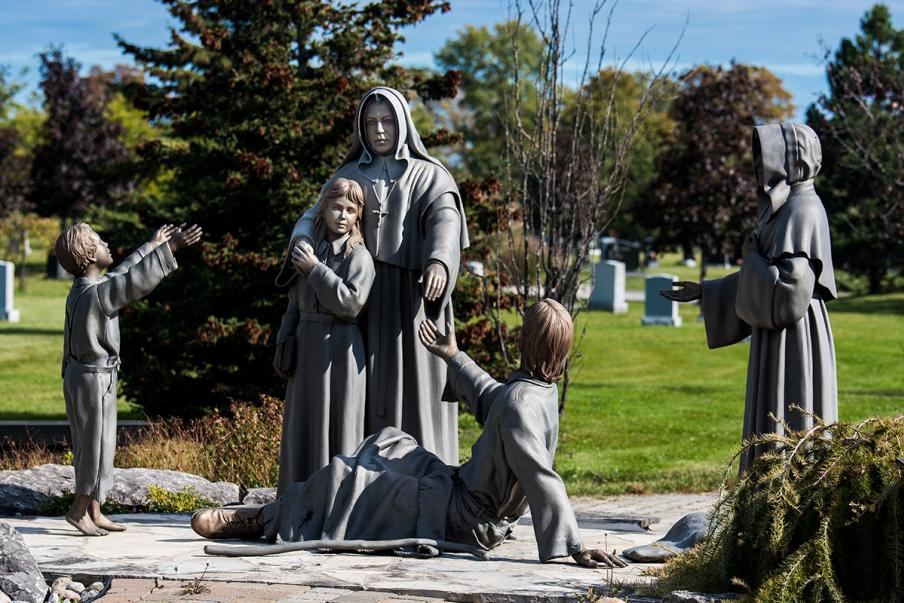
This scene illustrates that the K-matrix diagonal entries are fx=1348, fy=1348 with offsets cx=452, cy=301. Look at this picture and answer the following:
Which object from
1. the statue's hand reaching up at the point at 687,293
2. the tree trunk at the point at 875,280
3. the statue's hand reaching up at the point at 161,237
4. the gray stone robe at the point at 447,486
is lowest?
the gray stone robe at the point at 447,486

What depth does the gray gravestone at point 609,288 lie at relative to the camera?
3030cm

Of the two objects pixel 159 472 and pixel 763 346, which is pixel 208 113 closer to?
pixel 159 472

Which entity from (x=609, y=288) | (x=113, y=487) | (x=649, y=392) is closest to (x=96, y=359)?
(x=113, y=487)

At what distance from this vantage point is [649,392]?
61.6 feet

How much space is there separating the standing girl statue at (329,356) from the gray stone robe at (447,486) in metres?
0.43

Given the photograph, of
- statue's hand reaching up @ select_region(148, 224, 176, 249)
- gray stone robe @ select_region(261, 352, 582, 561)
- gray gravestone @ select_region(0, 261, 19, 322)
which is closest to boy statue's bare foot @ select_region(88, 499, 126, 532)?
gray stone robe @ select_region(261, 352, 582, 561)

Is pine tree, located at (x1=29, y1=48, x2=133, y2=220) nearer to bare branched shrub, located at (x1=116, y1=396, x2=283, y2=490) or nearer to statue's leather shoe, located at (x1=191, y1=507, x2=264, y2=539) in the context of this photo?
bare branched shrub, located at (x1=116, y1=396, x2=283, y2=490)

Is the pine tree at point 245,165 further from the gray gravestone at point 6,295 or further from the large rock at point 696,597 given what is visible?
the gray gravestone at point 6,295

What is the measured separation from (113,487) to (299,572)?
9.53 ft

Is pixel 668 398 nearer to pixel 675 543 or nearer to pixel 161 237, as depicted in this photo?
pixel 675 543

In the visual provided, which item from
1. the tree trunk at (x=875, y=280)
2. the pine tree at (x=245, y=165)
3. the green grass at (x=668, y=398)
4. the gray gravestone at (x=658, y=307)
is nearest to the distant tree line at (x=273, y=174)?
the pine tree at (x=245, y=165)

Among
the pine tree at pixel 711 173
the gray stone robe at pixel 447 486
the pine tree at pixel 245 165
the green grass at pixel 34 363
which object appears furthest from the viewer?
the pine tree at pixel 711 173

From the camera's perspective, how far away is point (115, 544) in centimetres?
748

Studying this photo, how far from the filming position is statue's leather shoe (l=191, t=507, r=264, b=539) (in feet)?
24.8
